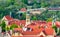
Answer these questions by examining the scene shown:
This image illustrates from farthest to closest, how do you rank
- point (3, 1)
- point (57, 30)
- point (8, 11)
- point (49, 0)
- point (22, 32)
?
point (49, 0) → point (3, 1) → point (8, 11) → point (57, 30) → point (22, 32)

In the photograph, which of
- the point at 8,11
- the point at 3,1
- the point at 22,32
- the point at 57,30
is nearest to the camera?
the point at 22,32

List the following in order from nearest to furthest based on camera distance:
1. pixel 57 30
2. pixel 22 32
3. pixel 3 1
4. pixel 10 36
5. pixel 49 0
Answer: pixel 10 36 → pixel 22 32 → pixel 57 30 → pixel 3 1 → pixel 49 0

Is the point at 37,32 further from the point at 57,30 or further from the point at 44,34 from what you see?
the point at 57,30

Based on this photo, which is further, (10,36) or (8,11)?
(8,11)

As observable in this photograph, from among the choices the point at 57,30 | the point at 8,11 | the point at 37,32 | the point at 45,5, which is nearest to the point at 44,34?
the point at 37,32

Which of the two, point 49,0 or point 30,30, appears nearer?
point 30,30

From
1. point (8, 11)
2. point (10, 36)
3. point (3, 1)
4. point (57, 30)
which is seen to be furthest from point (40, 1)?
point (10, 36)

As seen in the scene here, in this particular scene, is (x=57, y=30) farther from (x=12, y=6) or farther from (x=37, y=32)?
(x=12, y=6)

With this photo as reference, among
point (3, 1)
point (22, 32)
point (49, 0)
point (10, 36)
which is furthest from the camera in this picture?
point (49, 0)
